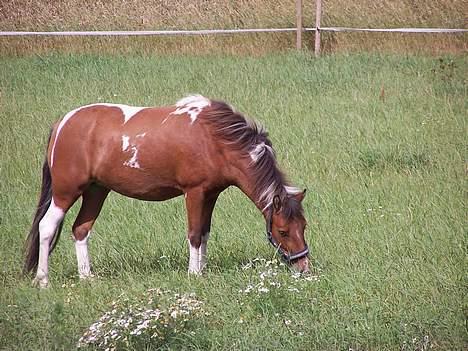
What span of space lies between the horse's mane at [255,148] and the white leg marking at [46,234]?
1317 millimetres

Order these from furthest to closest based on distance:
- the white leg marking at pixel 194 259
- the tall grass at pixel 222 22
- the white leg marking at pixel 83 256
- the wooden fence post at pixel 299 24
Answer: the tall grass at pixel 222 22
the wooden fence post at pixel 299 24
the white leg marking at pixel 83 256
the white leg marking at pixel 194 259

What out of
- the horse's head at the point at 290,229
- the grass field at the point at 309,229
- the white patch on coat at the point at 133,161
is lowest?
the grass field at the point at 309,229

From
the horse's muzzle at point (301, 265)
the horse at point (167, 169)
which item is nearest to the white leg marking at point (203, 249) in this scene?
the horse at point (167, 169)

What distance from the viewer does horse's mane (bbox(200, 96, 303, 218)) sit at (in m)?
6.66

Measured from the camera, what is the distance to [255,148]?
679 cm

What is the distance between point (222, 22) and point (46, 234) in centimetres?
1313

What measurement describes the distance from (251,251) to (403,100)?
6.25 m

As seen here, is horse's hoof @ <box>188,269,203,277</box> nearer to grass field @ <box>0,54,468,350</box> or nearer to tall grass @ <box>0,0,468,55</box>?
grass field @ <box>0,54,468,350</box>

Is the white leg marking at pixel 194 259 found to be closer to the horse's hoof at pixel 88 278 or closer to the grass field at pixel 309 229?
the grass field at pixel 309 229

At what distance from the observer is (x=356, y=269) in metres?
6.61

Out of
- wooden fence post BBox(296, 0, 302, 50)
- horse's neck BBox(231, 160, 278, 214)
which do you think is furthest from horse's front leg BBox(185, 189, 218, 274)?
wooden fence post BBox(296, 0, 302, 50)

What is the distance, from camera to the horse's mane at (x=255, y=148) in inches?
262

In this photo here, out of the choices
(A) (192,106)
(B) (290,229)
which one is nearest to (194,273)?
(B) (290,229)

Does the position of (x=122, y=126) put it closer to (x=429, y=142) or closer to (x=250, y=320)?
(x=250, y=320)
